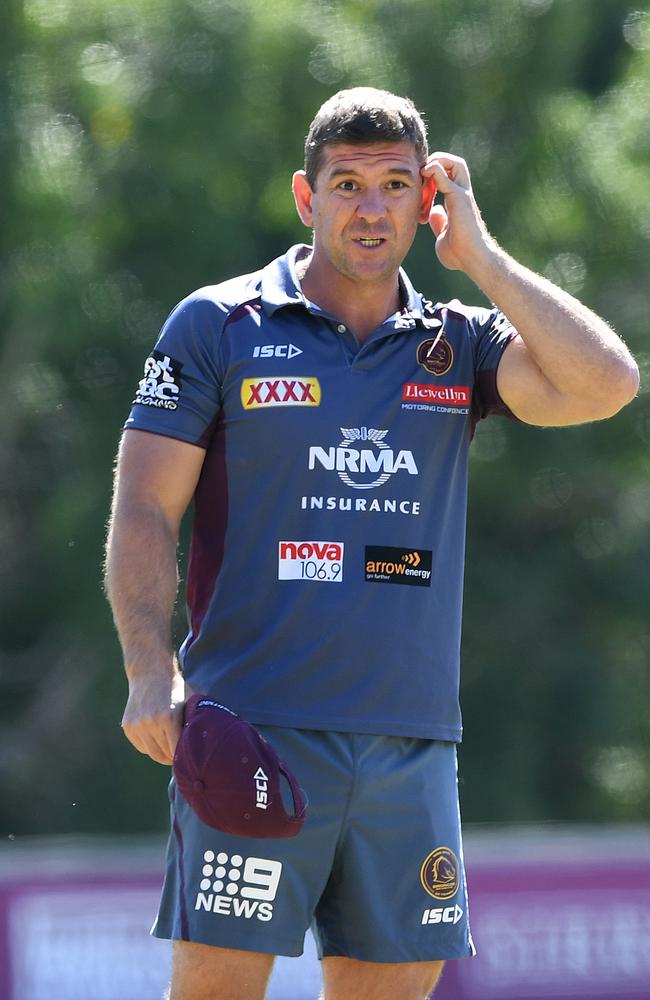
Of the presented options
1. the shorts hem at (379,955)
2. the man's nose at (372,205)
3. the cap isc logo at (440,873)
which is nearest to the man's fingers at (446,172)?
the man's nose at (372,205)

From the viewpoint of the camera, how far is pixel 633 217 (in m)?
9.71

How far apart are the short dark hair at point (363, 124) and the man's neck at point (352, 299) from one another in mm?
192

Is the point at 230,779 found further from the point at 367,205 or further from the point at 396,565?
the point at 367,205

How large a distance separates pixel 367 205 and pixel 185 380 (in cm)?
48

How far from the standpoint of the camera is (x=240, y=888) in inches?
111

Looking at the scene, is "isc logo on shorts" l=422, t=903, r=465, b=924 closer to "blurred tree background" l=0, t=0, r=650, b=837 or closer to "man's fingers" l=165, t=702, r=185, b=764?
"man's fingers" l=165, t=702, r=185, b=764

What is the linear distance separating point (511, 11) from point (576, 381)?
293 inches

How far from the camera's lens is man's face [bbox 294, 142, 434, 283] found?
3.01m

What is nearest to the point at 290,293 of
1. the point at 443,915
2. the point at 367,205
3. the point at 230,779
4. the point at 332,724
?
the point at 367,205

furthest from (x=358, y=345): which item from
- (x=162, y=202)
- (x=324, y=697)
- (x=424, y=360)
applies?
(x=162, y=202)

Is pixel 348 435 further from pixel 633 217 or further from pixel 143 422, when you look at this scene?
pixel 633 217

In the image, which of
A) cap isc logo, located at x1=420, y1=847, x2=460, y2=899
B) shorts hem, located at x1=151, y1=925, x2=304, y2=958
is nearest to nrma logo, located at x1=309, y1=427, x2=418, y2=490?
cap isc logo, located at x1=420, y1=847, x2=460, y2=899

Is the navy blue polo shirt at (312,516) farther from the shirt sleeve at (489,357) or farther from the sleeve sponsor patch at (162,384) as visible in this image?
the shirt sleeve at (489,357)

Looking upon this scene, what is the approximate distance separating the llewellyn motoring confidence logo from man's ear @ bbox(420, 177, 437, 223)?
677 mm
